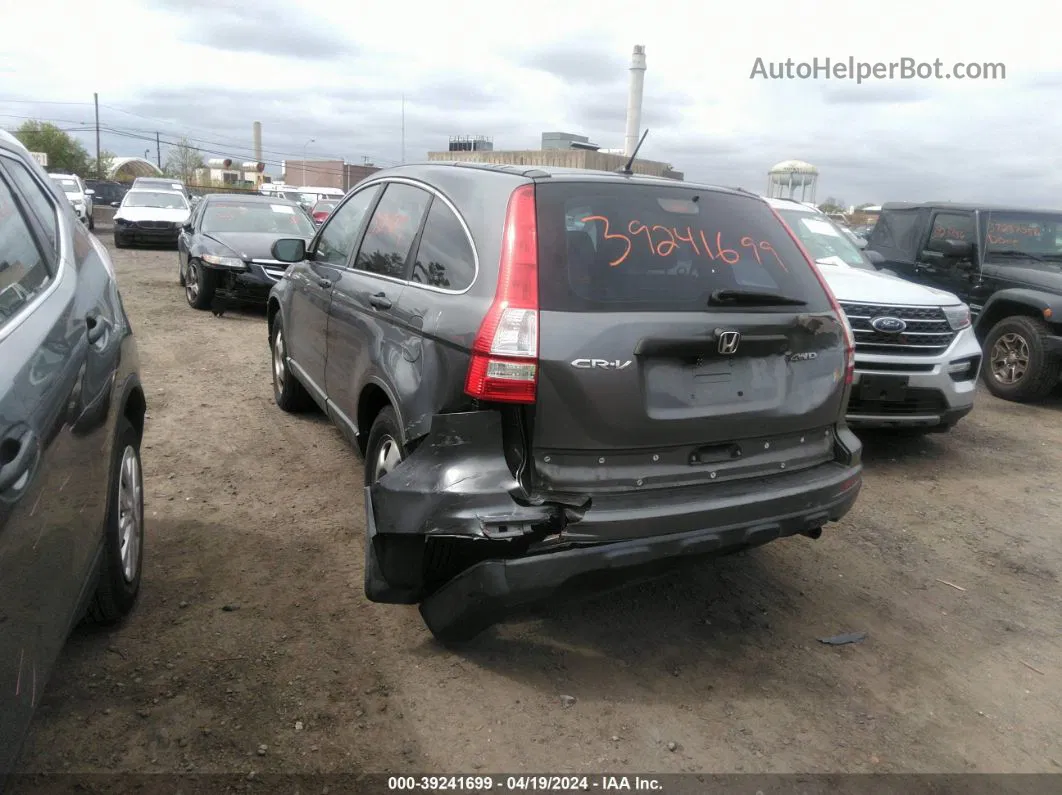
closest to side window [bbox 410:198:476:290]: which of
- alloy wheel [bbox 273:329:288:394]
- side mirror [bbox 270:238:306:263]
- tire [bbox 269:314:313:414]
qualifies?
side mirror [bbox 270:238:306:263]

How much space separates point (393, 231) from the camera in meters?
3.81

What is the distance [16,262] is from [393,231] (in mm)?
1630

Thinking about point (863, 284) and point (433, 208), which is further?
point (863, 284)

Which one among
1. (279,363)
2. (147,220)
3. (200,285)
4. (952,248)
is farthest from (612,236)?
(147,220)

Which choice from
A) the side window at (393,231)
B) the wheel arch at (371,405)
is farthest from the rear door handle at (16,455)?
the side window at (393,231)

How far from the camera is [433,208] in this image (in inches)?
136

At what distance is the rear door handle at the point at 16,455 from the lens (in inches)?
70.9

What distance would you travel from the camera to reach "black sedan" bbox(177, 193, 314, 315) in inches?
405

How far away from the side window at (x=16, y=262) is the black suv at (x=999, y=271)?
267 inches

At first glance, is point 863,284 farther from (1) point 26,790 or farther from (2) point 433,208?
(1) point 26,790

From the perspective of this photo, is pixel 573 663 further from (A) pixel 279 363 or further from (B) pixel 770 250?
(A) pixel 279 363

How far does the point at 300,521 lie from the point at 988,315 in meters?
7.24

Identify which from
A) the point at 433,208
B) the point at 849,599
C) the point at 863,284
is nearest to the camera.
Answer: the point at 433,208

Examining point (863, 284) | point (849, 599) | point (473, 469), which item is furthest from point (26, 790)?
point (863, 284)
